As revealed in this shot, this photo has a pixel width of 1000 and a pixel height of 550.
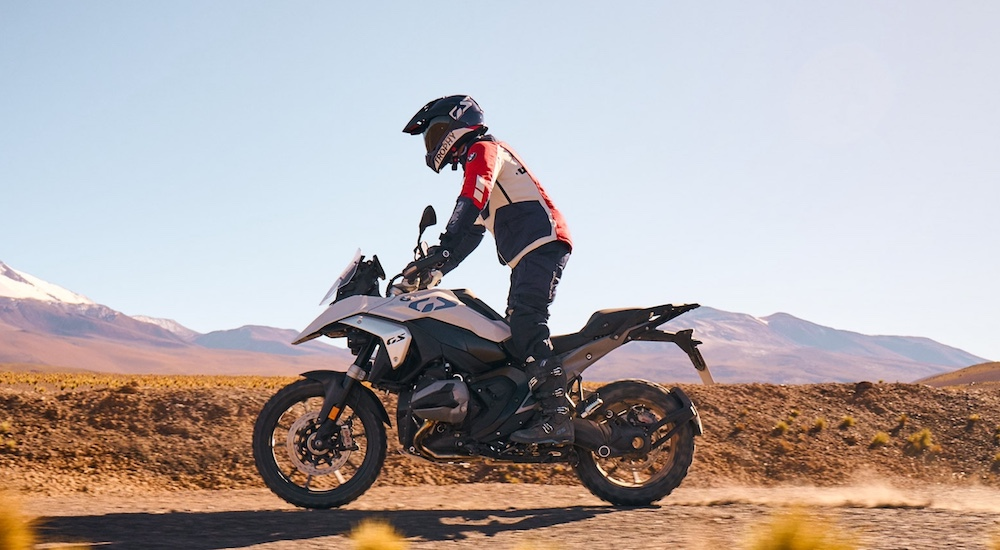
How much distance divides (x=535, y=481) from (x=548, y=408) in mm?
3482

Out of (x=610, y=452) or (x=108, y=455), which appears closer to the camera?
(x=610, y=452)

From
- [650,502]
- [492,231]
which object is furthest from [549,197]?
[650,502]

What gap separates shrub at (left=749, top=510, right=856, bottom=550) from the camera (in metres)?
3.48

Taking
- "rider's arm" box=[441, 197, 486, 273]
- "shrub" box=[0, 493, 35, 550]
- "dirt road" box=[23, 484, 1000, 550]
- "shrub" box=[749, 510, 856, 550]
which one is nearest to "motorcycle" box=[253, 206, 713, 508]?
"rider's arm" box=[441, 197, 486, 273]

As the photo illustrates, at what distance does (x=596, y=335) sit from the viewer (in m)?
6.65

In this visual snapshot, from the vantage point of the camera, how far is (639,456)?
654 centimetres

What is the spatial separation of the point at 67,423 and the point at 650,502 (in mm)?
7061

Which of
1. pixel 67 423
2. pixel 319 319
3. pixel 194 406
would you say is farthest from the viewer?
pixel 194 406

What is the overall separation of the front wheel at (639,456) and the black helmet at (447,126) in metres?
2.13

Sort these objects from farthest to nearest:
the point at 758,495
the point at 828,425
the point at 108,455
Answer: the point at 828,425 → the point at 108,455 → the point at 758,495

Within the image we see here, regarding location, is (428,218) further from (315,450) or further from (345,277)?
(315,450)

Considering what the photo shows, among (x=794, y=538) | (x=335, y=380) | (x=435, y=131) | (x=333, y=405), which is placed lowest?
(x=794, y=538)

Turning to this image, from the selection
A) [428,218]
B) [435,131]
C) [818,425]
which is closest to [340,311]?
[428,218]

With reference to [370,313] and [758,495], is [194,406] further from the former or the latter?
[758,495]
